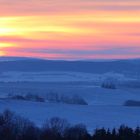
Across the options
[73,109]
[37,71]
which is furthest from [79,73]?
[73,109]

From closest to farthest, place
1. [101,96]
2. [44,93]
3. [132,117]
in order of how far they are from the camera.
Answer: [132,117]
[101,96]
[44,93]

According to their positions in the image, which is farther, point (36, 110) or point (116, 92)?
point (116, 92)

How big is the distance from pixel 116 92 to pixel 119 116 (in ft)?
141

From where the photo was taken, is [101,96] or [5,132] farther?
[101,96]

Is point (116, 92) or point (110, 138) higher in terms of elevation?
point (116, 92)

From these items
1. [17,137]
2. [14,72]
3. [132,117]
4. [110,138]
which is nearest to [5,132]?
[17,137]

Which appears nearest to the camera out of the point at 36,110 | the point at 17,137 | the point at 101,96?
the point at 17,137

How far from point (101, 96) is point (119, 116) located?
3734cm

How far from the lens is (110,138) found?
22.4 m

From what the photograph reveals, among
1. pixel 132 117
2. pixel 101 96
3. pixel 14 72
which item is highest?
pixel 14 72

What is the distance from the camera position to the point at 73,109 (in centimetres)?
6278

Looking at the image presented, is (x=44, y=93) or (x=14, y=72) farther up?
(x=14, y=72)

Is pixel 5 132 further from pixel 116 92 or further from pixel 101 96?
pixel 116 92

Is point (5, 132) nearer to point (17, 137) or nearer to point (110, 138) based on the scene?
point (17, 137)
